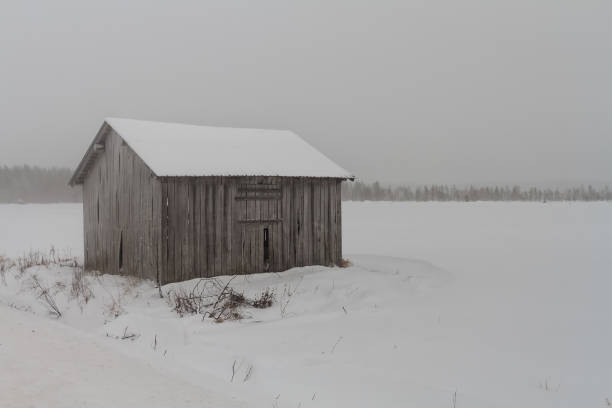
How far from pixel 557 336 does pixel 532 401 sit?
3283 mm

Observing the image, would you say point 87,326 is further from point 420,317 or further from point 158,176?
point 420,317

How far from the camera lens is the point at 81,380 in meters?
5.52

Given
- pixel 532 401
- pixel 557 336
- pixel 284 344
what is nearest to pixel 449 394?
pixel 532 401

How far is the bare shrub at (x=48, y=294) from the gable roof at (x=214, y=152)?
381 centimetres

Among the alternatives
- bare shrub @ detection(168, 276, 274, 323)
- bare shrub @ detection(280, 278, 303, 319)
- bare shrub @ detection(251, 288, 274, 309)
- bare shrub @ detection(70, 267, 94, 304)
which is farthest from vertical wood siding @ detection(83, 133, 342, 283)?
bare shrub @ detection(251, 288, 274, 309)

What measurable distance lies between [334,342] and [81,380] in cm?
415

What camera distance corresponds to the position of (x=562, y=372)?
23.4 feet

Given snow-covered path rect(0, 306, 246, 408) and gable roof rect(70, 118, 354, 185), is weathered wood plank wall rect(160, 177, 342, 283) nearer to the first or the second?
gable roof rect(70, 118, 354, 185)

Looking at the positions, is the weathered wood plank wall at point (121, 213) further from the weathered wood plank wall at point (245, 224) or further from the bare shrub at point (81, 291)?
the bare shrub at point (81, 291)

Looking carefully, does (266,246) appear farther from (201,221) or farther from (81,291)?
(81,291)

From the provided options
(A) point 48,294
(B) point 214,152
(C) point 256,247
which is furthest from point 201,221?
(A) point 48,294

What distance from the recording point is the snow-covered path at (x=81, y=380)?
4934mm

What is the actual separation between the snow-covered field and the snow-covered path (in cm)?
2

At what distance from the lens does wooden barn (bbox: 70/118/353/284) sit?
44.3 ft
